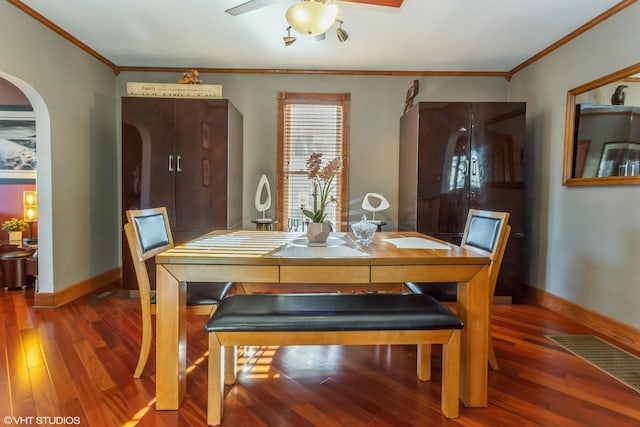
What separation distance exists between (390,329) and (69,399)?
1.58 metres

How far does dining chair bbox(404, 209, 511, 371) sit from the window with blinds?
1811 millimetres

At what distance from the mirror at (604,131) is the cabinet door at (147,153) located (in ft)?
11.6

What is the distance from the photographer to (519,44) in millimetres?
3068

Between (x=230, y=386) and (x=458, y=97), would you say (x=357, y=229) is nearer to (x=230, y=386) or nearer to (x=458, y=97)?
(x=230, y=386)

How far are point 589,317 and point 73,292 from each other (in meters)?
4.40

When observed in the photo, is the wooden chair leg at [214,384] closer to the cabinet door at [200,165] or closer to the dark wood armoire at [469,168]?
the cabinet door at [200,165]

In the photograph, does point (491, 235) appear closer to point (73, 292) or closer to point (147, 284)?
point (147, 284)

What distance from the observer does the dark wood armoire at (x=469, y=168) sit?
3105mm

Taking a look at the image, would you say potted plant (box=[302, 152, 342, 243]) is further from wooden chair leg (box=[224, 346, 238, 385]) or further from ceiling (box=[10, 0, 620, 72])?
ceiling (box=[10, 0, 620, 72])

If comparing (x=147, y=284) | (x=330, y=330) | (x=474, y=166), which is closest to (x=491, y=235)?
(x=330, y=330)

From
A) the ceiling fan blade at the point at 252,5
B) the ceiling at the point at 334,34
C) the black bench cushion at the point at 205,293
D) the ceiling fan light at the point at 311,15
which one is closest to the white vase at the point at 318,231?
the black bench cushion at the point at 205,293

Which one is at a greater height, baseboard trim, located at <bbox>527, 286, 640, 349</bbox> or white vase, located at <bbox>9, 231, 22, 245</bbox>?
white vase, located at <bbox>9, 231, 22, 245</bbox>

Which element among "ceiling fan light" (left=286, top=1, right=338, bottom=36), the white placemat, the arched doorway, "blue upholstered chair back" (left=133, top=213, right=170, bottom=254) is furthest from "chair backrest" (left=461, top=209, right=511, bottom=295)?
the arched doorway

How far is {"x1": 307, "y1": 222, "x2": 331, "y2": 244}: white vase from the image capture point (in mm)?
1898
